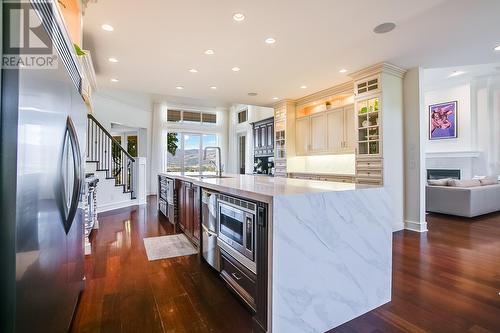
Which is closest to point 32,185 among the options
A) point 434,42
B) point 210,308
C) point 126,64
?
point 210,308

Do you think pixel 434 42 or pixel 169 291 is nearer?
pixel 169 291

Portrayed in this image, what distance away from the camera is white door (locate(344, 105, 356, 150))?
5.23 m

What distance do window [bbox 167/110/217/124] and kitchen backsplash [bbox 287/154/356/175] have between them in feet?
16.9

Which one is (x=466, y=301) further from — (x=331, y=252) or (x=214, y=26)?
(x=214, y=26)

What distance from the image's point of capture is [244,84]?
208 inches

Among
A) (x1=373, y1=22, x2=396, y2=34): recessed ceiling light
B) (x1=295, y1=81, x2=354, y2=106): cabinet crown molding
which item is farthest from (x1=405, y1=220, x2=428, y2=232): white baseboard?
(x1=373, y1=22, x2=396, y2=34): recessed ceiling light

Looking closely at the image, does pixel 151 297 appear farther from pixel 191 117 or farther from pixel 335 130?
pixel 191 117

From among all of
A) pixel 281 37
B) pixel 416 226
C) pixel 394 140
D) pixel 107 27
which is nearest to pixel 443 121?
pixel 394 140

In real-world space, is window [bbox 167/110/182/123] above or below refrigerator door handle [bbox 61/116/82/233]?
above

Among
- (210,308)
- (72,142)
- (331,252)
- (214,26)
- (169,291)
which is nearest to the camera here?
(72,142)

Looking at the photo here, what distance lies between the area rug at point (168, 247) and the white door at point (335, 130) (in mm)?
3745

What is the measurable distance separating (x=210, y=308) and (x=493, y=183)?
6.95 m

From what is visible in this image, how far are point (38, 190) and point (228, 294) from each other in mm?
1649

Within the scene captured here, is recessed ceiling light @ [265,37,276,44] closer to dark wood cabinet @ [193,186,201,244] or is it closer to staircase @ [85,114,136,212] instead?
dark wood cabinet @ [193,186,201,244]
